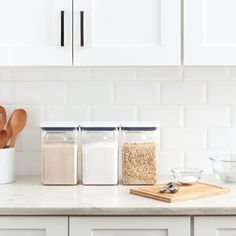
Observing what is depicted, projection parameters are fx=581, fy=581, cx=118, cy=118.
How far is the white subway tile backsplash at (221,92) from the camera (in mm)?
2879

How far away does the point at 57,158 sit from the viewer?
2.60m

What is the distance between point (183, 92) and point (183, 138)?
229mm

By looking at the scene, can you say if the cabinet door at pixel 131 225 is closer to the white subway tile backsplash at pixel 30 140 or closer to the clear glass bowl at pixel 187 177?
the clear glass bowl at pixel 187 177

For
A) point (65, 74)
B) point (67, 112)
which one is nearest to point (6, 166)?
point (67, 112)

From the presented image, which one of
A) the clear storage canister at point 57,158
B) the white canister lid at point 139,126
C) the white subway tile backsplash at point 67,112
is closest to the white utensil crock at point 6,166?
the clear storage canister at point 57,158

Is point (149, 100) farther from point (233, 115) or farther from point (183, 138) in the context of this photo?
point (233, 115)

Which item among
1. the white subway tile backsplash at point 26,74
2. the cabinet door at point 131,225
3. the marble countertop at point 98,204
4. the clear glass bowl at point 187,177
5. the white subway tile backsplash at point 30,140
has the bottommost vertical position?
the cabinet door at point 131,225

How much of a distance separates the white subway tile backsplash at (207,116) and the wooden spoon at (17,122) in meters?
0.80
